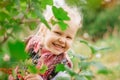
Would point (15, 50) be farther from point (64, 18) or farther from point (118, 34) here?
point (118, 34)

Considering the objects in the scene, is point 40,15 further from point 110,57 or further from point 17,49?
point 110,57

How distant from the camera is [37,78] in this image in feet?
4.44

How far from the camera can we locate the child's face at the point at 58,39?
1.47 meters

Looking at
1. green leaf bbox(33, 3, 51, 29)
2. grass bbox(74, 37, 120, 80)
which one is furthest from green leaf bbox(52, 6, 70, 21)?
grass bbox(74, 37, 120, 80)

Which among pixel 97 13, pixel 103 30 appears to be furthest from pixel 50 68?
pixel 97 13

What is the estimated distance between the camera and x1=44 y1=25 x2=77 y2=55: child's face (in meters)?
1.47

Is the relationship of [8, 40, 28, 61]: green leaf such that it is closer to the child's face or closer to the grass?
the child's face

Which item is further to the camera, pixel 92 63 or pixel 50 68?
pixel 50 68

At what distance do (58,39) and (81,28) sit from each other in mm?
7897

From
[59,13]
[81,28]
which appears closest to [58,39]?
[59,13]

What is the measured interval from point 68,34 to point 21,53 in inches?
32.1

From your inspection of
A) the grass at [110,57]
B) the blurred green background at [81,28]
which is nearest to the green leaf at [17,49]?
the blurred green background at [81,28]

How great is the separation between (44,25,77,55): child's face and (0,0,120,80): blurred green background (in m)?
0.05

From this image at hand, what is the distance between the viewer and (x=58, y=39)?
1.47m
